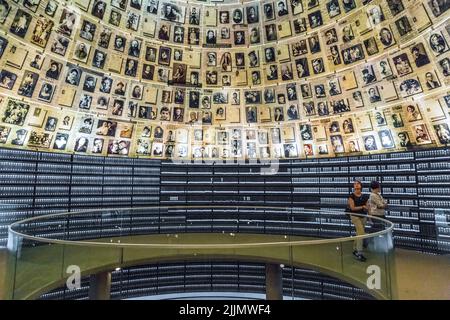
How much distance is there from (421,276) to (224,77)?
7.40 m

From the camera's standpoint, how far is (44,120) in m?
7.84

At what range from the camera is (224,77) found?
9797 mm

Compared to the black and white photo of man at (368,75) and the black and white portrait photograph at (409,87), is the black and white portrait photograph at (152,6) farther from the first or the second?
the black and white portrait photograph at (409,87)

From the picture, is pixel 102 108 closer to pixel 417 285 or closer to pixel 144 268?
pixel 144 268

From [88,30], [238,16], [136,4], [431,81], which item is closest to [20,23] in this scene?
[88,30]

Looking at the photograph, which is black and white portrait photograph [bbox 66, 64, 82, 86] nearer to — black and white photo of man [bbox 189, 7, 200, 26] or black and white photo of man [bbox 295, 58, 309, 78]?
black and white photo of man [bbox 189, 7, 200, 26]

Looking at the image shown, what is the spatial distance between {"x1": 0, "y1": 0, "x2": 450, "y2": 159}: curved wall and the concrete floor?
270 centimetres

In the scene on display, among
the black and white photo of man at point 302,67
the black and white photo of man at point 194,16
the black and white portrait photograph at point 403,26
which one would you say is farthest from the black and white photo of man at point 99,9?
the black and white portrait photograph at point 403,26

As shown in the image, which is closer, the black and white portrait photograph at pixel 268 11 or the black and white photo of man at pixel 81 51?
the black and white photo of man at pixel 81 51

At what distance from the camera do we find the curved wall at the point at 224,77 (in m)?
7.06

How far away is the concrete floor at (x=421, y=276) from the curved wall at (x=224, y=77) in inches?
106

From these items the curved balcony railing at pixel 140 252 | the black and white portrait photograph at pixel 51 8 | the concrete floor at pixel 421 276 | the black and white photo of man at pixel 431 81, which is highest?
the black and white portrait photograph at pixel 51 8

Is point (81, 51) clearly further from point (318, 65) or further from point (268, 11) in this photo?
point (318, 65)

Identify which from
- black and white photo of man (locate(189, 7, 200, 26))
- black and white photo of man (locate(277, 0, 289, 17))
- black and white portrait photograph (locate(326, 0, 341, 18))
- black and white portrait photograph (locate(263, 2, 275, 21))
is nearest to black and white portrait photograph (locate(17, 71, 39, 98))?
black and white photo of man (locate(189, 7, 200, 26))
